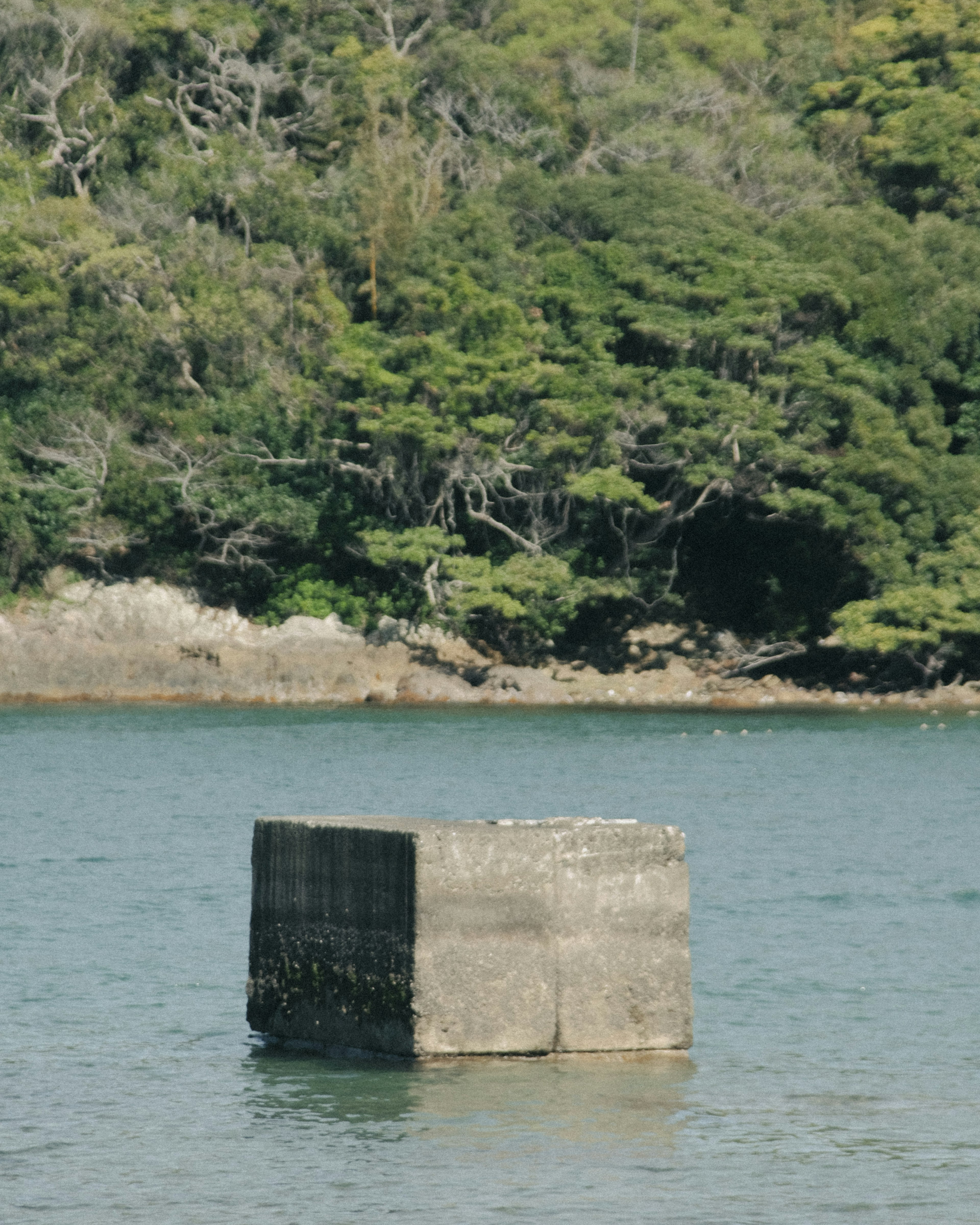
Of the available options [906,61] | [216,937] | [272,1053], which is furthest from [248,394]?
[272,1053]

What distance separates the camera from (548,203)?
2153 inches

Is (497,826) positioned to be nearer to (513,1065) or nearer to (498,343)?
(513,1065)

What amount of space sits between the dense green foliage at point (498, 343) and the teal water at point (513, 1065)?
64.6 ft

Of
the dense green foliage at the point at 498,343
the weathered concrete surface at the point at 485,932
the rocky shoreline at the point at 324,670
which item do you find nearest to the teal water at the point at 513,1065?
the weathered concrete surface at the point at 485,932

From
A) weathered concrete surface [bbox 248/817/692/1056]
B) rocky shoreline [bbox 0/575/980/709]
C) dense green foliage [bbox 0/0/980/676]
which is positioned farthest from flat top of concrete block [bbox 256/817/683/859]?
rocky shoreline [bbox 0/575/980/709]

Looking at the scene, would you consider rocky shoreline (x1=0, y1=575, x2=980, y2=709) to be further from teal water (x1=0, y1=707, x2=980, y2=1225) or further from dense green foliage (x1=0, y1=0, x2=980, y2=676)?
teal water (x1=0, y1=707, x2=980, y2=1225)

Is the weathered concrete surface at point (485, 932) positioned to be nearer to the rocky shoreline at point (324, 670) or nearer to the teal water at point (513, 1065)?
the teal water at point (513, 1065)

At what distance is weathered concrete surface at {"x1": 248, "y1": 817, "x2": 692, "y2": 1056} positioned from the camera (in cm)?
1088

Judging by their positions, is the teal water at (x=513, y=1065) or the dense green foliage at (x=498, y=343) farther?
the dense green foliage at (x=498, y=343)

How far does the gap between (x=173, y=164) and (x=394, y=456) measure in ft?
44.4

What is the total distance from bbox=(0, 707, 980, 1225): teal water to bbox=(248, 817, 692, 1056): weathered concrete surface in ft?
0.84

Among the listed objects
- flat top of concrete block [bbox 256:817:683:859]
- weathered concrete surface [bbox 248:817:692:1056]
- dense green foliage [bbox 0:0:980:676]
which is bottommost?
weathered concrete surface [bbox 248:817:692:1056]

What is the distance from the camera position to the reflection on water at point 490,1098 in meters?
10.4

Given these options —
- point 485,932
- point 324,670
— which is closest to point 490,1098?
point 485,932
